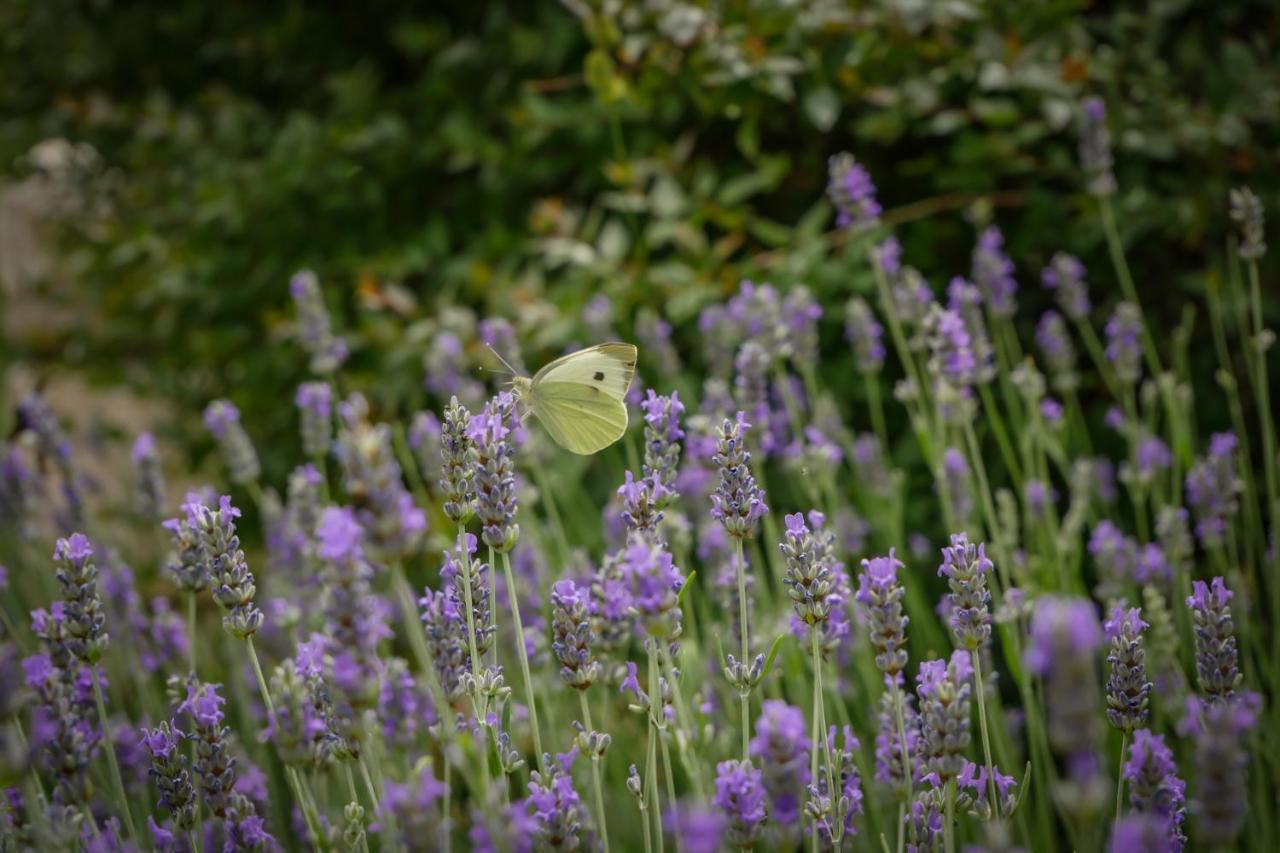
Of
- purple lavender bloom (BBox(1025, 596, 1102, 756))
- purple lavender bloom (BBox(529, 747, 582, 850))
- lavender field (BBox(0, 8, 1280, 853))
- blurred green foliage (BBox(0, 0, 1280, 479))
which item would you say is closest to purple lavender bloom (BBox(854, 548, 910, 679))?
lavender field (BBox(0, 8, 1280, 853))

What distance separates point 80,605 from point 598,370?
2.80 ft

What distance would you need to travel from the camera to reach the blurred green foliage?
275cm

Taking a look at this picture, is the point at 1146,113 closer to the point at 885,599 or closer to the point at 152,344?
the point at 885,599

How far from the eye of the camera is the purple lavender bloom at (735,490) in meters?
1.37

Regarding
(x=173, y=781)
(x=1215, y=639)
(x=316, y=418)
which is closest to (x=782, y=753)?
(x=1215, y=639)

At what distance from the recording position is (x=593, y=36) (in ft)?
9.15

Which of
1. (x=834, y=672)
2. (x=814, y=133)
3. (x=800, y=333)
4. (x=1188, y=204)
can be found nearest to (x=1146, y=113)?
(x=1188, y=204)

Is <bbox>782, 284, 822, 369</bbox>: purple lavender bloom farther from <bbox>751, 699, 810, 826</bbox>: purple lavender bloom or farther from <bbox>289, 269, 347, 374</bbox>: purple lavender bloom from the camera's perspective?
<bbox>751, 699, 810, 826</bbox>: purple lavender bloom

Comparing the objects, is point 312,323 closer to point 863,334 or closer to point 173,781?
point 863,334

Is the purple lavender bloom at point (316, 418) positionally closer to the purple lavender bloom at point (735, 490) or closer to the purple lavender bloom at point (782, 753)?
Result: the purple lavender bloom at point (735, 490)

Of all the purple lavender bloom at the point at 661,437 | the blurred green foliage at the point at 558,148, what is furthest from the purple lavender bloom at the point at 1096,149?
the purple lavender bloom at the point at 661,437

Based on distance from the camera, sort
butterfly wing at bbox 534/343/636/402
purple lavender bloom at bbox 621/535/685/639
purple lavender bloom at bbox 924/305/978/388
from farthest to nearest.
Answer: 1. purple lavender bloom at bbox 924/305/978/388
2. butterfly wing at bbox 534/343/636/402
3. purple lavender bloom at bbox 621/535/685/639

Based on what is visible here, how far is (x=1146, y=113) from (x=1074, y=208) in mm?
391

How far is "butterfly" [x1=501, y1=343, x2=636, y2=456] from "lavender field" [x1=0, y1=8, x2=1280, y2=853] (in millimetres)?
57
